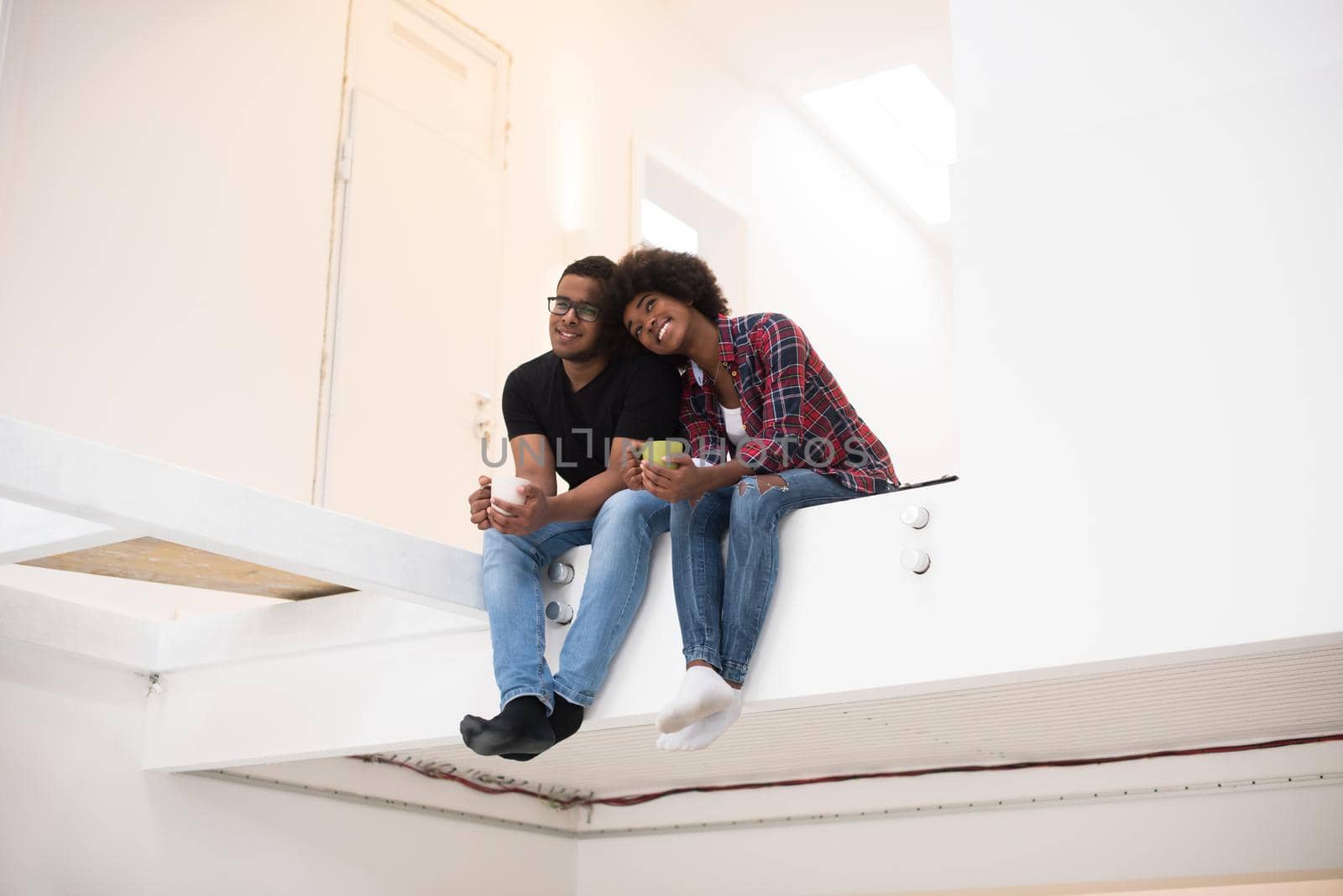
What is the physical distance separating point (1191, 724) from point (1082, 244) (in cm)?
122

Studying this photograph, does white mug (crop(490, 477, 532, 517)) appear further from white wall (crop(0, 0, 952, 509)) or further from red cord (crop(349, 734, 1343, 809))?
red cord (crop(349, 734, 1343, 809))

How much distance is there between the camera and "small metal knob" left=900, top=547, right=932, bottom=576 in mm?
1884

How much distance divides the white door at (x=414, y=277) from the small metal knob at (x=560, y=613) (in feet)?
4.07

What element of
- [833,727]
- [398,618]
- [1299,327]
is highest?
[1299,327]

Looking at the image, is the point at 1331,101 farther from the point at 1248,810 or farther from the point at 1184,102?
the point at 1248,810

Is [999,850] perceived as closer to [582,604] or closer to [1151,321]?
[582,604]

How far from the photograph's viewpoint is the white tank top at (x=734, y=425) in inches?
93.1

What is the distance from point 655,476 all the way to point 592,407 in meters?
0.49

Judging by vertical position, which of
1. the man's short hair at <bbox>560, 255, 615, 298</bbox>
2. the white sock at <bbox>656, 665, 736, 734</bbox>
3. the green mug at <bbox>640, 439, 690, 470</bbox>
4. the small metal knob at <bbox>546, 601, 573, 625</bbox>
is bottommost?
the white sock at <bbox>656, 665, 736, 734</bbox>

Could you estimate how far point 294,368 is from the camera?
131 inches

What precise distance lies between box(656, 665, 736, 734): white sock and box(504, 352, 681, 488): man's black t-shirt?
21.0 inches

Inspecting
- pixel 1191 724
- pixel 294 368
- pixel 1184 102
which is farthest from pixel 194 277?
pixel 1191 724

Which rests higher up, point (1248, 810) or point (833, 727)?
point (833, 727)

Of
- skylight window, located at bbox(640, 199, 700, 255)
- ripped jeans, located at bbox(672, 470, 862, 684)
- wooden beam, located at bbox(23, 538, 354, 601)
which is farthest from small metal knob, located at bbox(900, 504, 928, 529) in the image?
skylight window, located at bbox(640, 199, 700, 255)
